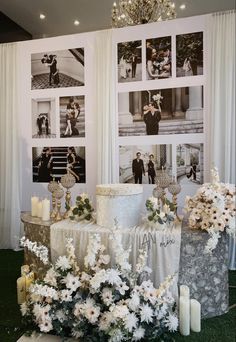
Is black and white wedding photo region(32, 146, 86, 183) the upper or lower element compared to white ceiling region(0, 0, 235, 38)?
lower

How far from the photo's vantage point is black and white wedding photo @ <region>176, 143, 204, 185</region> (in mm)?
3797

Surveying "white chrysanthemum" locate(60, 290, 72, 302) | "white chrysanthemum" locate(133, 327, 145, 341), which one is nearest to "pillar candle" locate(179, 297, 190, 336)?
"white chrysanthemum" locate(133, 327, 145, 341)

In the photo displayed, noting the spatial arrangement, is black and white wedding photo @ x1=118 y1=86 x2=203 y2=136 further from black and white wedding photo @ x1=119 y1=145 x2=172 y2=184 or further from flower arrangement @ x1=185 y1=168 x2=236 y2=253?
flower arrangement @ x1=185 y1=168 x2=236 y2=253

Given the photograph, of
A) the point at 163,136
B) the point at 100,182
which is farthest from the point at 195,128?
the point at 100,182

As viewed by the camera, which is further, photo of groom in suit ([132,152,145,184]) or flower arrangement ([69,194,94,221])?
photo of groom in suit ([132,152,145,184])

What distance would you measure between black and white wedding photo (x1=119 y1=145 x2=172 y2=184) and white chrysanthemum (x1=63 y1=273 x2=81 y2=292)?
6.27 feet

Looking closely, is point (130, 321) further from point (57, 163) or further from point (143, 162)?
point (57, 163)

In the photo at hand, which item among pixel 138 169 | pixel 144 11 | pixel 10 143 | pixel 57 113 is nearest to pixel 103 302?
pixel 138 169

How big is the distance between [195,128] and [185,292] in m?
2.02

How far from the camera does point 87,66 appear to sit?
4.22m

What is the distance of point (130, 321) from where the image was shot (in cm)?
213

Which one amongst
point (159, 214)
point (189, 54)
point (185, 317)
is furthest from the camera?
point (189, 54)

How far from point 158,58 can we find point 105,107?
0.88m

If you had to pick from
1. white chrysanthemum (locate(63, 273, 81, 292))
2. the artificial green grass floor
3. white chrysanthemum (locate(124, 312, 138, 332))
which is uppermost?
white chrysanthemum (locate(63, 273, 81, 292))
